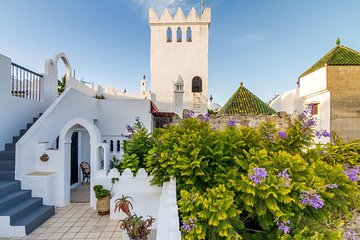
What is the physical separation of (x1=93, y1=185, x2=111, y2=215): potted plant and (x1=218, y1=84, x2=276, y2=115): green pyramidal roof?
23.4ft

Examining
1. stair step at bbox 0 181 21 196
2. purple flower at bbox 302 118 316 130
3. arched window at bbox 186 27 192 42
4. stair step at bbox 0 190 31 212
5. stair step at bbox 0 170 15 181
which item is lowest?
stair step at bbox 0 190 31 212

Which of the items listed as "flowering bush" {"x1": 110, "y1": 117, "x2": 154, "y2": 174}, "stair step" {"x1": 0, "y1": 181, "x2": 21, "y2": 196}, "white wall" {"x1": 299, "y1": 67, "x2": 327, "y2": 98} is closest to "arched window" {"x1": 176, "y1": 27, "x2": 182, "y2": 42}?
"white wall" {"x1": 299, "y1": 67, "x2": 327, "y2": 98}

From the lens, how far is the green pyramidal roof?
34.2 ft

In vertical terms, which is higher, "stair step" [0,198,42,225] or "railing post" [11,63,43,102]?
"railing post" [11,63,43,102]

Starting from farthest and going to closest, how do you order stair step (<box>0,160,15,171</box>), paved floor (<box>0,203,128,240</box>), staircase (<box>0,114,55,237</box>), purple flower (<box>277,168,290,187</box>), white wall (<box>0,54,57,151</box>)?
white wall (<box>0,54,57,151</box>), stair step (<box>0,160,15,171</box>), paved floor (<box>0,203,128,240</box>), staircase (<box>0,114,55,237</box>), purple flower (<box>277,168,290,187</box>)

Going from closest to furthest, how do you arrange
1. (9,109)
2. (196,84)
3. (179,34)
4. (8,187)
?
(8,187), (9,109), (196,84), (179,34)

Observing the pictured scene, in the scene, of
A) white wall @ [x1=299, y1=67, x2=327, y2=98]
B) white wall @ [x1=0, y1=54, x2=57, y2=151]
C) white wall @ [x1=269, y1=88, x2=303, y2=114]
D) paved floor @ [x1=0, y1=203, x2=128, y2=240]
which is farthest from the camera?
white wall @ [x1=269, y1=88, x2=303, y2=114]

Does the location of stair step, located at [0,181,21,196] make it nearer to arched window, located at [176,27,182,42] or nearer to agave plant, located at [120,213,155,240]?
agave plant, located at [120,213,155,240]

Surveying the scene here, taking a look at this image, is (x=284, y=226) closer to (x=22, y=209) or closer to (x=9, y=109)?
(x=22, y=209)

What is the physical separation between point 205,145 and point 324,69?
936 centimetres

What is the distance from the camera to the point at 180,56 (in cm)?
1819

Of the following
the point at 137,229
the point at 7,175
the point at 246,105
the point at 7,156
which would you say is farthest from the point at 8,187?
the point at 246,105

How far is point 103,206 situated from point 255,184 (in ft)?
15.1

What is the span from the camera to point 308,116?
13.2 feet
